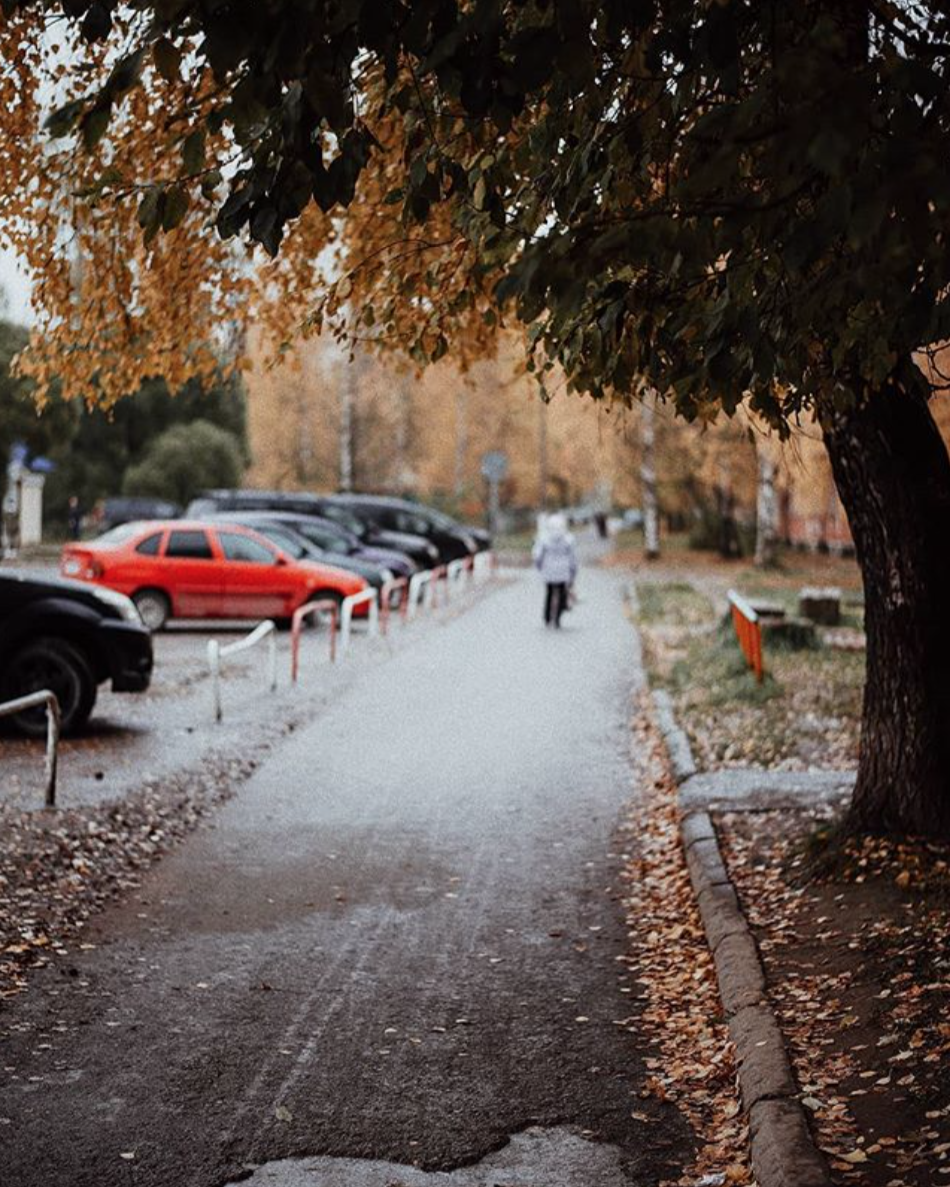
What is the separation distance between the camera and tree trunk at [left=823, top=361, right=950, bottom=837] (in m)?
7.46

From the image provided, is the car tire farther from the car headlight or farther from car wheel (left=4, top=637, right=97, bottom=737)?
car wheel (left=4, top=637, right=97, bottom=737)

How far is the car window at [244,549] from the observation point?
22.4m

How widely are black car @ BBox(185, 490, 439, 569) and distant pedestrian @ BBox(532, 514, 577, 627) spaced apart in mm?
9852

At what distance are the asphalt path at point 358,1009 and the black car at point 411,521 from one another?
87.4 ft

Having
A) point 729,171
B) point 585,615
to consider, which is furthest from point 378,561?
point 729,171

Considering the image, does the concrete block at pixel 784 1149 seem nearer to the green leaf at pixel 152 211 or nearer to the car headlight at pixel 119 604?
the green leaf at pixel 152 211

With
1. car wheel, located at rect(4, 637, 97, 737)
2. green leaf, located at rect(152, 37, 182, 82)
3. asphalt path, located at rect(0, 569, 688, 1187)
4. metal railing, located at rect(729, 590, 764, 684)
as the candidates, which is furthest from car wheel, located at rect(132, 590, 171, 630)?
green leaf, located at rect(152, 37, 182, 82)

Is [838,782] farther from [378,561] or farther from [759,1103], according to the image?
[378,561]

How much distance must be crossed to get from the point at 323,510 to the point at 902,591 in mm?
28112

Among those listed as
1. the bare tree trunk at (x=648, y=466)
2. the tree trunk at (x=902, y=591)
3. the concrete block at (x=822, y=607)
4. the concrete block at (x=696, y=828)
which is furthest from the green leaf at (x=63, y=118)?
the bare tree trunk at (x=648, y=466)

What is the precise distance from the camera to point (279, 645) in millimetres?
21141

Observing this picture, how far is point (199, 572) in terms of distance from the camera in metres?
22.0

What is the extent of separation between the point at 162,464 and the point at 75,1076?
162 ft

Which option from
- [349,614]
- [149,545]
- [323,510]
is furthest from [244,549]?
[323,510]
